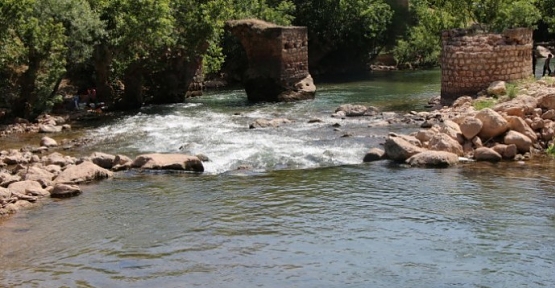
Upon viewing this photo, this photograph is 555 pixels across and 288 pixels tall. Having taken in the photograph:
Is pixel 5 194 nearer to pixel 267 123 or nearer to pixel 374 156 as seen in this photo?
pixel 374 156

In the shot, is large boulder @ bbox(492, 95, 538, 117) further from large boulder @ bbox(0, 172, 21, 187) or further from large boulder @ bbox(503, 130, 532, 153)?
large boulder @ bbox(0, 172, 21, 187)

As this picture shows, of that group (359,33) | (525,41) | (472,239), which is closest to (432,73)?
(359,33)

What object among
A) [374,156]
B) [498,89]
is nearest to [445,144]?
[374,156]

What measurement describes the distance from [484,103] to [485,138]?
5432 mm

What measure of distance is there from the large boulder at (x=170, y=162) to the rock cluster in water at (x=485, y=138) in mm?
4778

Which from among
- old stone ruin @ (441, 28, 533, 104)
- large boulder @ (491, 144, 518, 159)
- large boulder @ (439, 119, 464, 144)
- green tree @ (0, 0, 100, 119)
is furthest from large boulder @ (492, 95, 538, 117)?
green tree @ (0, 0, 100, 119)

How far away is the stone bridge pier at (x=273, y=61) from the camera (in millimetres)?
35438

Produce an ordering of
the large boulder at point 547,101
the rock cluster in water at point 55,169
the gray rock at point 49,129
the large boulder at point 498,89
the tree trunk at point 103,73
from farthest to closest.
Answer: the tree trunk at point 103,73 < the gray rock at point 49,129 < the large boulder at point 498,89 < the large boulder at point 547,101 < the rock cluster in water at point 55,169

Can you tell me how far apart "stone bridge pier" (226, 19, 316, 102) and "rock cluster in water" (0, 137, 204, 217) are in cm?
1530

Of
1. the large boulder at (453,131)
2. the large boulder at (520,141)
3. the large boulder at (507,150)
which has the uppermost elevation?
the large boulder at (453,131)

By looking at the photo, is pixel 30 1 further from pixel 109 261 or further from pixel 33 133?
pixel 109 261

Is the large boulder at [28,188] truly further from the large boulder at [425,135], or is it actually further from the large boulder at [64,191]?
the large boulder at [425,135]

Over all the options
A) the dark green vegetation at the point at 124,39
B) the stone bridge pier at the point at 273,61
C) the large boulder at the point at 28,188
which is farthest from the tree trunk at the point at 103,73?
the large boulder at the point at 28,188

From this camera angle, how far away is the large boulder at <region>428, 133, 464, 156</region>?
1992 centimetres
